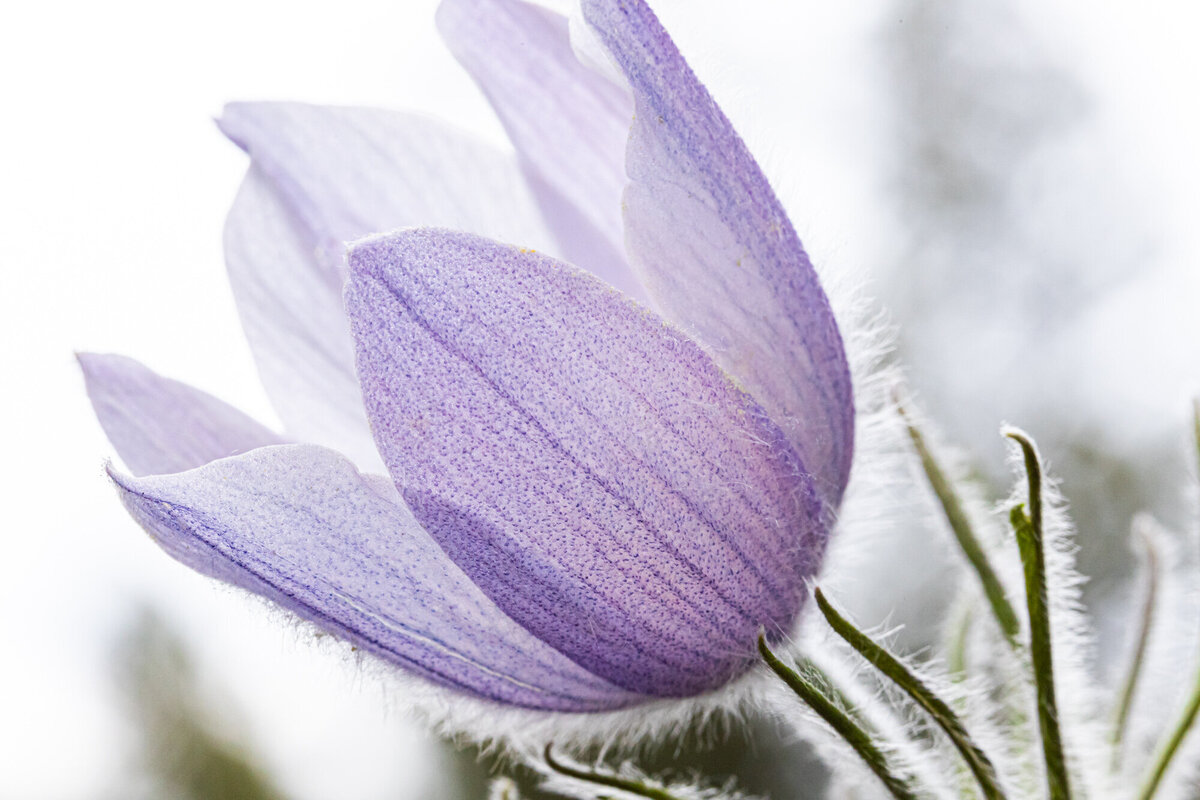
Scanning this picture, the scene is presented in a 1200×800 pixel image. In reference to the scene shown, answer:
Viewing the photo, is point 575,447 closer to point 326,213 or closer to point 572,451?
point 572,451

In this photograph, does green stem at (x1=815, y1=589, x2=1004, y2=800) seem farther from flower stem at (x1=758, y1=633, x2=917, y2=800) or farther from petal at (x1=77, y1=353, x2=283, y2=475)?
petal at (x1=77, y1=353, x2=283, y2=475)

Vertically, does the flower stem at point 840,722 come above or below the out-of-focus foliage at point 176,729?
above

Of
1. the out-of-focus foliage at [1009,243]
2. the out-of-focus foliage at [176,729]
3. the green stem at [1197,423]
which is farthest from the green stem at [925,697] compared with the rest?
the out-of-focus foliage at [176,729]

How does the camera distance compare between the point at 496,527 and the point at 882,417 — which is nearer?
the point at 496,527

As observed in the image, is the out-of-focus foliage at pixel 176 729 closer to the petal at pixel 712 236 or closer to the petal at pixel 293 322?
the petal at pixel 293 322

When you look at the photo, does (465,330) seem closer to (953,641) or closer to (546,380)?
(546,380)

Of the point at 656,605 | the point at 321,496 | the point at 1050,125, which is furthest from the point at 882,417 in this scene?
the point at 1050,125

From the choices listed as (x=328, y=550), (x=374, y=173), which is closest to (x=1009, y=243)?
(x=374, y=173)
